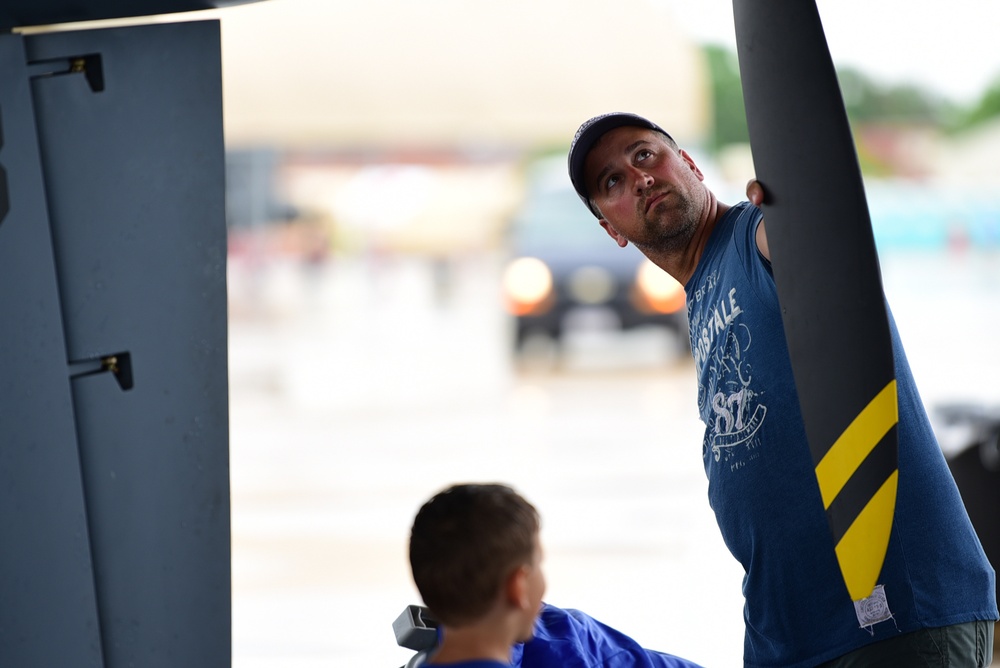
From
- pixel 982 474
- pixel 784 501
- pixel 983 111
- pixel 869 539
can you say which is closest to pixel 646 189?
pixel 784 501

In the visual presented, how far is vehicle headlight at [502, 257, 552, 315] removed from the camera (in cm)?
1387

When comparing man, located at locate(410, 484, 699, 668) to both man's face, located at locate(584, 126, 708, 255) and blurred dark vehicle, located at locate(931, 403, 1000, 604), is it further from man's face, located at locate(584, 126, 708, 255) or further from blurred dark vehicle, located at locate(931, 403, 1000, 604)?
blurred dark vehicle, located at locate(931, 403, 1000, 604)

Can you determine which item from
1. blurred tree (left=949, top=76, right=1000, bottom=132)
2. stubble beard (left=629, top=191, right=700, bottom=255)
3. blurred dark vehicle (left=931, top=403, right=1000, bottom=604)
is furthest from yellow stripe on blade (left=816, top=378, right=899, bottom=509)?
blurred tree (left=949, top=76, right=1000, bottom=132)

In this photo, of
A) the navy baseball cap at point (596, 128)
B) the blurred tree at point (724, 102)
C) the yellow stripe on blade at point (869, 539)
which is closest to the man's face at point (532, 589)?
the yellow stripe on blade at point (869, 539)

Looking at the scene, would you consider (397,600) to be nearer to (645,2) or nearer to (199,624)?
(199,624)

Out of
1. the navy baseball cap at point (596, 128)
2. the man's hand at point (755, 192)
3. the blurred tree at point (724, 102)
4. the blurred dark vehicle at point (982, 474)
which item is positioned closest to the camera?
the man's hand at point (755, 192)

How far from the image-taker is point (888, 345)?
5.86 feet

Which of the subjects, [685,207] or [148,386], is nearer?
[148,386]

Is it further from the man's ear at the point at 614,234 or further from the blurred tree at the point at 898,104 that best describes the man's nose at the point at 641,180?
the blurred tree at the point at 898,104

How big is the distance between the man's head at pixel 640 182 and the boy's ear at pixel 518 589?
0.77 meters

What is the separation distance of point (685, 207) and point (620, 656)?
85cm

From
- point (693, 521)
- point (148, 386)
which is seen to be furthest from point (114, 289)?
point (693, 521)

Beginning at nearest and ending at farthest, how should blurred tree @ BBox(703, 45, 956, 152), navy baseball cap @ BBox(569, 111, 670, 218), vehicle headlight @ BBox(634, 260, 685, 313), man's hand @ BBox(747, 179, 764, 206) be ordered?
man's hand @ BBox(747, 179, 764, 206) < navy baseball cap @ BBox(569, 111, 670, 218) < vehicle headlight @ BBox(634, 260, 685, 313) < blurred tree @ BBox(703, 45, 956, 152)

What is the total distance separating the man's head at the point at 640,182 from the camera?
2.29 m
